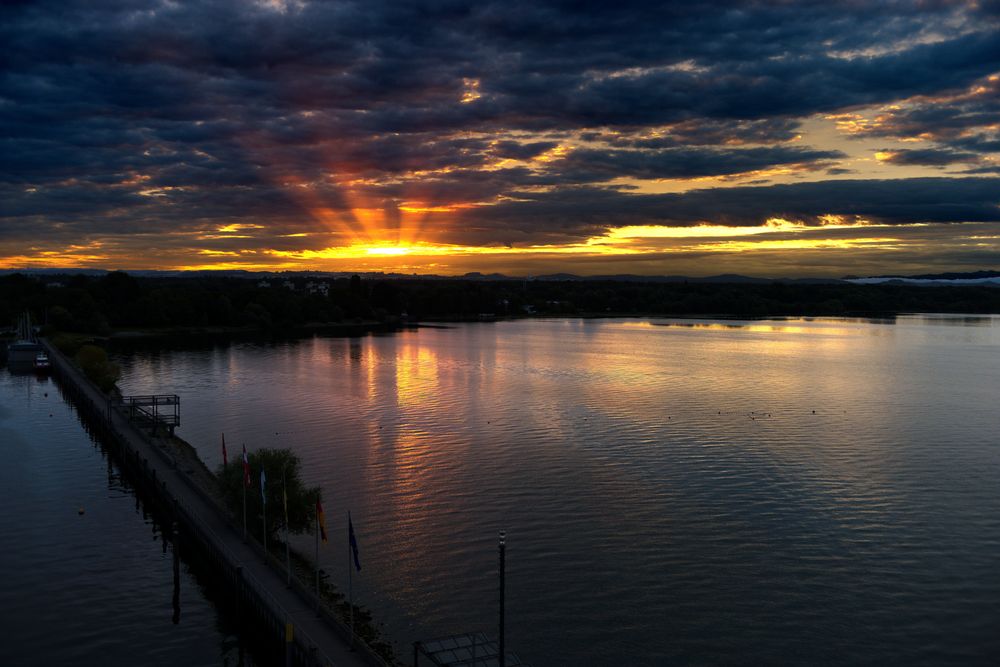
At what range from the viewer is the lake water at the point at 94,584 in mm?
35938

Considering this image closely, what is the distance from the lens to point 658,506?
56.2 meters

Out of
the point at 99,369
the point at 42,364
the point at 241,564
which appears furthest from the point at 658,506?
the point at 42,364

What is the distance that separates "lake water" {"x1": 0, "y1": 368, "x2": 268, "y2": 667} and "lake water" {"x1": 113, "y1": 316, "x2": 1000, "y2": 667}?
7834mm

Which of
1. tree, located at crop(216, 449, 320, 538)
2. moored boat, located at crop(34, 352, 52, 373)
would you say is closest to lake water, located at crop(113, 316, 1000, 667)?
tree, located at crop(216, 449, 320, 538)

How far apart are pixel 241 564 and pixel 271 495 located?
578 cm

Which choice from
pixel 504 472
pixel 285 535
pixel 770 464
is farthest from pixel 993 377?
pixel 285 535

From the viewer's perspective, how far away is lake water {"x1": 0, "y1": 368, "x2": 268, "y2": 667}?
3594cm

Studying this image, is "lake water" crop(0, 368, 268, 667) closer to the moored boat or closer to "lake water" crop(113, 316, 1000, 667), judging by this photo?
"lake water" crop(113, 316, 1000, 667)

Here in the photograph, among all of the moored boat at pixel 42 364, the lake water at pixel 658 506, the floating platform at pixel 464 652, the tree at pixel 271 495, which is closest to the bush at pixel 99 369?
the lake water at pixel 658 506

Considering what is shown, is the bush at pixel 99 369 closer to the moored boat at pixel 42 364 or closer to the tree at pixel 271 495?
the moored boat at pixel 42 364

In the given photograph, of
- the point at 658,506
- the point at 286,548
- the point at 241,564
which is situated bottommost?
the point at 658,506

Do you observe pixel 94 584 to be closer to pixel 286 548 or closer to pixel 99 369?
pixel 286 548

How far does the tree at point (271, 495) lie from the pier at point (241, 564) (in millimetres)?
1486

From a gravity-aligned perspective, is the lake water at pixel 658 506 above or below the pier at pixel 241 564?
below
